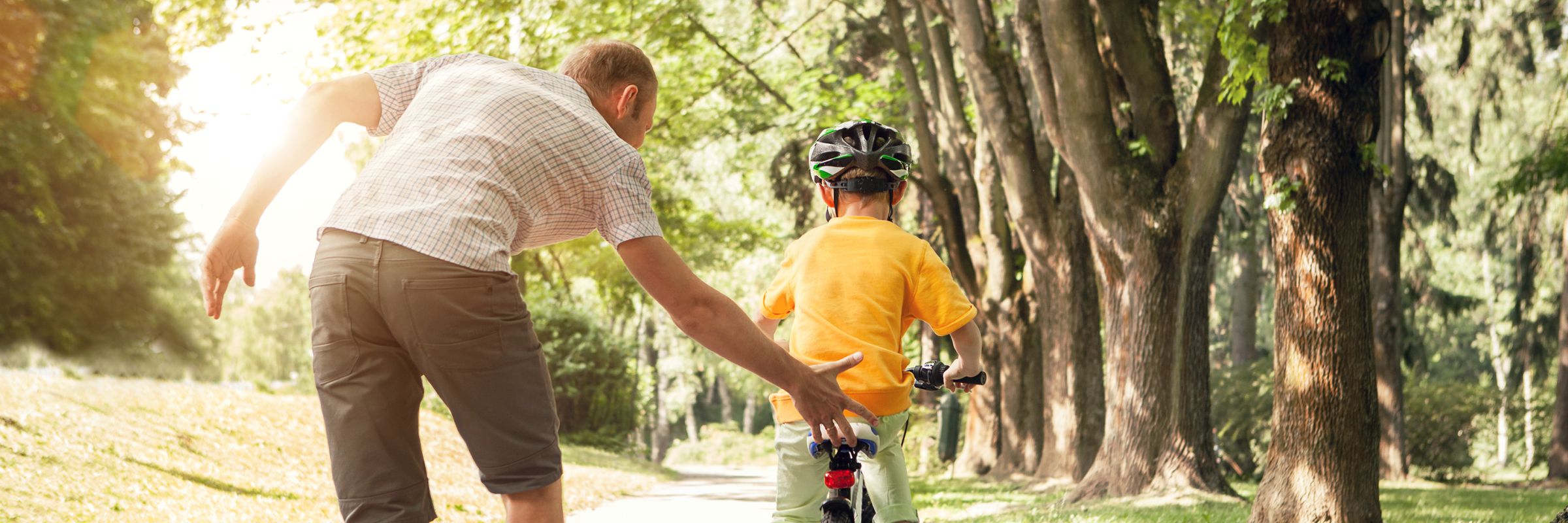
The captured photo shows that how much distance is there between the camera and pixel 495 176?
9.09 ft

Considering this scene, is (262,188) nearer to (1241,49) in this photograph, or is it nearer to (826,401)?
(826,401)

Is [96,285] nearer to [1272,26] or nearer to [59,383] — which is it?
[59,383]

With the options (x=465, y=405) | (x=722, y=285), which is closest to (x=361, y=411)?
(x=465, y=405)

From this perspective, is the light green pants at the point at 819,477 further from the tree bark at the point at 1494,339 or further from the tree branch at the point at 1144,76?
the tree bark at the point at 1494,339

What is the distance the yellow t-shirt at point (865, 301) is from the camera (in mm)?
3830

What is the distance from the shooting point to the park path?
11758mm

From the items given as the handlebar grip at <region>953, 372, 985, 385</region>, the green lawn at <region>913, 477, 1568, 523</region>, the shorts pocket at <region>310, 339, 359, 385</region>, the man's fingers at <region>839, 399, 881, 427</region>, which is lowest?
the green lawn at <region>913, 477, 1568, 523</region>

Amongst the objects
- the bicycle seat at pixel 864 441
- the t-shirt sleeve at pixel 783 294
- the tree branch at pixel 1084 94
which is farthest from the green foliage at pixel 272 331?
the bicycle seat at pixel 864 441

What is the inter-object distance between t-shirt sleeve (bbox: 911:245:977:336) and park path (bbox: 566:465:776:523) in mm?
5647

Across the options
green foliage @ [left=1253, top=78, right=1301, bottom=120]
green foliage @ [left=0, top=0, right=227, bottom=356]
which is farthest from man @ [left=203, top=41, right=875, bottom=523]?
green foliage @ [left=0, top=0, right=227, bottom=356]

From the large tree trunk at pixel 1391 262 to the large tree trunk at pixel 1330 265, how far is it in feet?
34.3

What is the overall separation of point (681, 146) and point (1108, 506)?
14.7 m

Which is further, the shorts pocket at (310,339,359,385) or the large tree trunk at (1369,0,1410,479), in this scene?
the large tree trunk at (1369,0,1410,479)

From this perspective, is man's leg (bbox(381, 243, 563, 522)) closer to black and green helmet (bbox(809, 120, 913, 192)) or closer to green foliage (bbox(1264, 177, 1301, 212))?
black and green helmet (bbox(809, 120, 913, 192))
